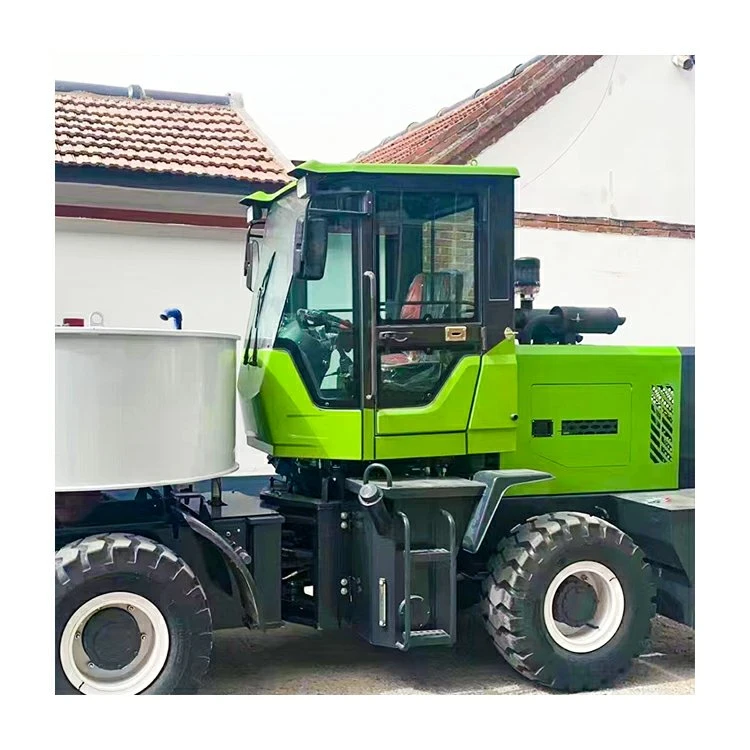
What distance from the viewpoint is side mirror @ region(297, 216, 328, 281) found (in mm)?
3998

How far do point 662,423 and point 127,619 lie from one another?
10.3 ft

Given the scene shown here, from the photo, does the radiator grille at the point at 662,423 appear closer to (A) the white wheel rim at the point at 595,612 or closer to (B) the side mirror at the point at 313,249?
(A) the white wheel rim at the point at 595,612

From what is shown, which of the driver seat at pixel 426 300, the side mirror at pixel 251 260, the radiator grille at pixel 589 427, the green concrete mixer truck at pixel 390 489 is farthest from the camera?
the side mirror at pixel 251 260

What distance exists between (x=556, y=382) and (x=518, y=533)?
0.87 meters

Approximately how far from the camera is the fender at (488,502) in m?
4.23

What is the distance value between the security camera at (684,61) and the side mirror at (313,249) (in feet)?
6.82

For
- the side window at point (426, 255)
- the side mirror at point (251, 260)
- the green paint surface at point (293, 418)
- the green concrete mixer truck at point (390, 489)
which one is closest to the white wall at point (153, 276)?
the side mirror at point (251, 260)

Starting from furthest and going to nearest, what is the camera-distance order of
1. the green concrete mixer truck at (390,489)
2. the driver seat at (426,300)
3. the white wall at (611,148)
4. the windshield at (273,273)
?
1. the white wall at (611,148)
2. the windshield at (273,273)
3. the driver seat at (426,300)
4. the green concrete mixer truck at (390,489)

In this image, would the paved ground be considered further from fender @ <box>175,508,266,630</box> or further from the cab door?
the cab door

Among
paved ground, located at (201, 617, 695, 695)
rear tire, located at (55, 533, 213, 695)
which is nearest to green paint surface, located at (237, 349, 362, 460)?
rear tire, located at (55, 533, 213, 695)

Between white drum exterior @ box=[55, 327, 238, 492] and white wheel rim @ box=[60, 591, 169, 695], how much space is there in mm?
520

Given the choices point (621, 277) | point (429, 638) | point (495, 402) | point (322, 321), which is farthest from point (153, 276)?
point (621, 277)

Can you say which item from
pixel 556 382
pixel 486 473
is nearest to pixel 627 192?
pixel 556 382

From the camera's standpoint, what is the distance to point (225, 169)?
6.59 metres
